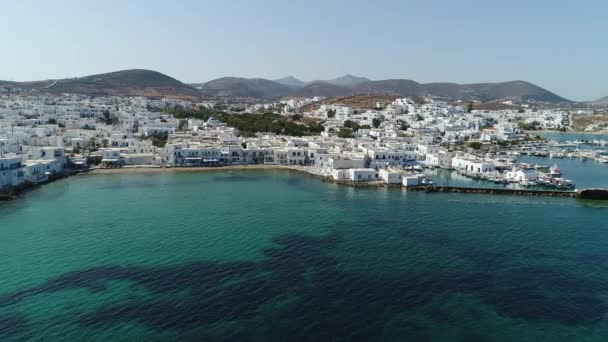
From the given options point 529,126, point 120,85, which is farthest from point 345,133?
point 120,85

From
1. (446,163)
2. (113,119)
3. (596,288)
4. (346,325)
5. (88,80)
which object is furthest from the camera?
(88,80)

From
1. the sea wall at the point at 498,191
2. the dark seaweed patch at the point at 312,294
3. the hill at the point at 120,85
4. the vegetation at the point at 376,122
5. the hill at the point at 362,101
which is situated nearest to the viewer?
the dark seaweed patch at the point at 312,294

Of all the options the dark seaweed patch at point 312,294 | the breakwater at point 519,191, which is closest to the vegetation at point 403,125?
the breakwater at point 519,191

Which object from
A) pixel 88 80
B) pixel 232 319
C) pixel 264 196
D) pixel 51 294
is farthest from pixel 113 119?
pixel 88 80

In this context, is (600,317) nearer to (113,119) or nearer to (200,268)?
(200,268)

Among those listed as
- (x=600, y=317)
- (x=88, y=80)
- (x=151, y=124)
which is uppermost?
(x=88, y=80)

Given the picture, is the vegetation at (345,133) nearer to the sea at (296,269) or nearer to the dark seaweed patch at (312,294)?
the sea at (296,269)
